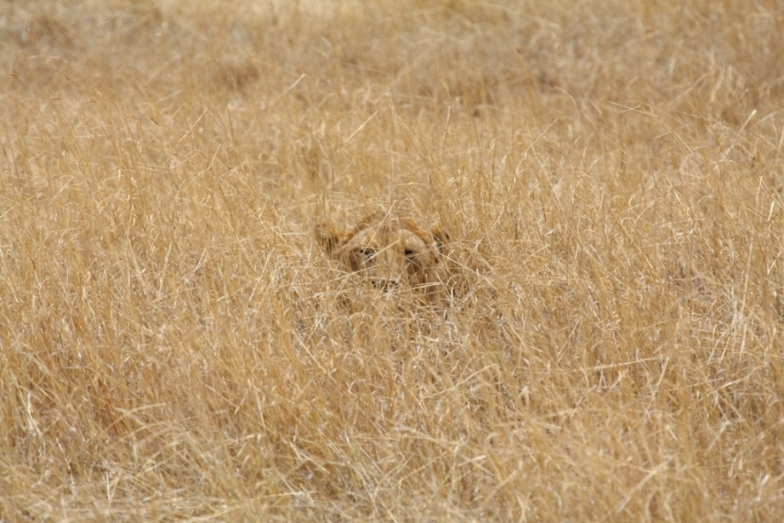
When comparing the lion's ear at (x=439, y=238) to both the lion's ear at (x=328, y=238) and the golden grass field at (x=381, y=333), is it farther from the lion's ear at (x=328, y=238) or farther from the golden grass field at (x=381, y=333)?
the lion's ear at (x=328, y=238)

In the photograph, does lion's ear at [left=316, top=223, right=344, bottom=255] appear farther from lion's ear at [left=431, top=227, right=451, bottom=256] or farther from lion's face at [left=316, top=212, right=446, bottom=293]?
lion's ear at [left=431, top=227, right=451, bottom=256]

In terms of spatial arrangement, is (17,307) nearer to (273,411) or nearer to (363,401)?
(273,411)

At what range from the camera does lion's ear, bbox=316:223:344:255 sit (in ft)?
11.1

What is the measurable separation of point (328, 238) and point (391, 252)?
0.31 m

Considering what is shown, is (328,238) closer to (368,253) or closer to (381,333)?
(368,253)

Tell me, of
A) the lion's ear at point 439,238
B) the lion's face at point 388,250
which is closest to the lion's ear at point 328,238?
the lion's face at point 388,250

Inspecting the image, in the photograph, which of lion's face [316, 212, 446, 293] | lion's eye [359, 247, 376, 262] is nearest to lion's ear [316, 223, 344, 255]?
lion's face [316, 212, 446, 293]

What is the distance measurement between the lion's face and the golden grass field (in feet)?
0.25

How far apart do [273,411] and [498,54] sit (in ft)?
15.5

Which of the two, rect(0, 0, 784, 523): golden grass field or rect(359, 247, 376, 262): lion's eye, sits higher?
rect(359, 247, 376, 262): lion's eye

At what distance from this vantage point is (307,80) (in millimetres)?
5875

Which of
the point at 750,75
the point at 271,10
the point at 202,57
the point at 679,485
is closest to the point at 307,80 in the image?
the point at 202,57

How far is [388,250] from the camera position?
127 inches

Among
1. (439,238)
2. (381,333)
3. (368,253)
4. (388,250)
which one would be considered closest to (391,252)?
(388,250)
